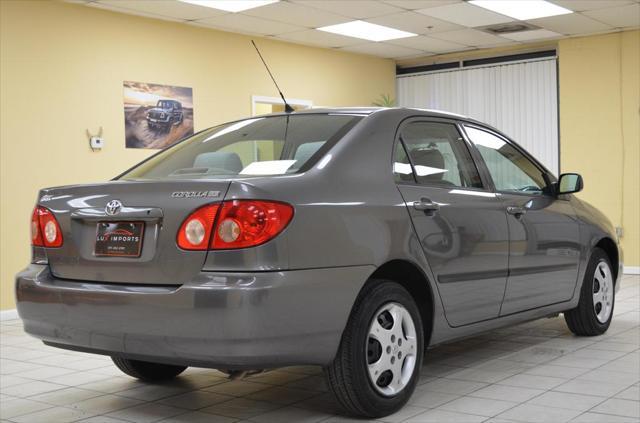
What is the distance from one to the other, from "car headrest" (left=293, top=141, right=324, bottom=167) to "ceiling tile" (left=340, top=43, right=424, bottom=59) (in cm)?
735

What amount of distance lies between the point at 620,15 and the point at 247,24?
4007mm

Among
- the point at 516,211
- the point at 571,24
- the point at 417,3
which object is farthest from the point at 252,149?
the point at 571,24

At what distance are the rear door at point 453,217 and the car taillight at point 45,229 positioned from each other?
4.52 feet

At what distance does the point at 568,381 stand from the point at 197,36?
6266 mm

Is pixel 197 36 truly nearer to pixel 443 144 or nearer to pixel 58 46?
pixel 58 46

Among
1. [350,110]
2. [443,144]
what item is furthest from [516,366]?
[350,110]

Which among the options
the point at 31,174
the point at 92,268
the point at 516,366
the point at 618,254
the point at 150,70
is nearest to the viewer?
the point at 92,268

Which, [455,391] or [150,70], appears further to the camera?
[150,70]

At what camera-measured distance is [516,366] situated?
4.31m

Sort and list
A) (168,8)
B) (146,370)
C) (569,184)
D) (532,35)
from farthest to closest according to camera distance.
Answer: (532,35) → (168,8) → (569,184) → (146,370)

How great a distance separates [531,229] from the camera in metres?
4.25

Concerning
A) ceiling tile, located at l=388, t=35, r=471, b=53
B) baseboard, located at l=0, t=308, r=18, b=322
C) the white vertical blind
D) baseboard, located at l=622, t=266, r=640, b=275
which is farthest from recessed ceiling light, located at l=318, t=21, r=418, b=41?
baseboard, located at l=0, t=308, r=18, b=322

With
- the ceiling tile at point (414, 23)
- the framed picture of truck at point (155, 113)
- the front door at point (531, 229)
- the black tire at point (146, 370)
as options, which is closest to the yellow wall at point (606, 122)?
the ceiling tile at point (414, 23)

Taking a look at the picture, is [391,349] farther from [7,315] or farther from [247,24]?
[247,24]
